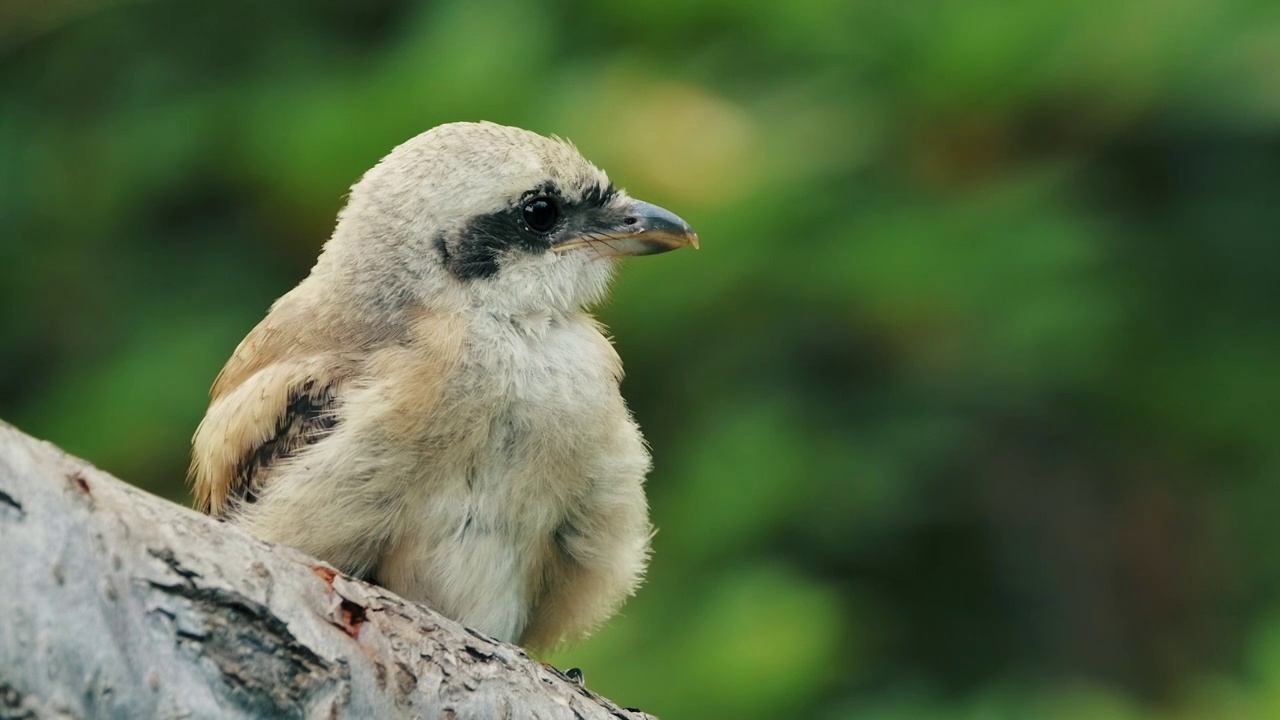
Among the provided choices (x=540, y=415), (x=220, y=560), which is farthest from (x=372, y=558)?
(x=220, y=560)

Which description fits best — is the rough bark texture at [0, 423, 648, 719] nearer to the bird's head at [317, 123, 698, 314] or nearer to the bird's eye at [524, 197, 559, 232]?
the bird's head at [317, 123, 698, 314]

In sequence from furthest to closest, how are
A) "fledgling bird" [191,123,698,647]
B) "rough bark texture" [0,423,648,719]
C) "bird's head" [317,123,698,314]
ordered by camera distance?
"bird's head" [317,123,698,314] → "fledgling bird" [191,123,698,647] → "rough bark texture" [0,423,648,719]

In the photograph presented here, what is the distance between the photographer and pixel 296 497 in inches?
143

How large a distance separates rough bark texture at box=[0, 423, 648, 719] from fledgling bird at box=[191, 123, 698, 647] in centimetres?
43

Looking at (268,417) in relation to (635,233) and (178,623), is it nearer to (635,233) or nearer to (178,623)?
(178,623)

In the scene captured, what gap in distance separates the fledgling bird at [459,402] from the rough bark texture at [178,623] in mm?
427

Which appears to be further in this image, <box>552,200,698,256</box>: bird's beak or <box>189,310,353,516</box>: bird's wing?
<box>552,200,698,256</box>: bird's beak

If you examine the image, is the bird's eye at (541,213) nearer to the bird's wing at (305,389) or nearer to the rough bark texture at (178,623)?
the bird's wing at (305,389)

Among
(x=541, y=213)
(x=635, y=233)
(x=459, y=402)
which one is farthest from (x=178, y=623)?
(x=635, y=233)

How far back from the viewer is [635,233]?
4617mm

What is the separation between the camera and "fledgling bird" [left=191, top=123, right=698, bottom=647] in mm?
3600

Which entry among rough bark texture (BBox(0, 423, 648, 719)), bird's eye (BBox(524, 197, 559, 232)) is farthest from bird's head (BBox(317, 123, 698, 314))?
rough bark texture (BBox(0, 423, 648, 719))

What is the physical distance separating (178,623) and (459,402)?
1152 millimetres

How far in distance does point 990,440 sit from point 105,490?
5.67 meters
